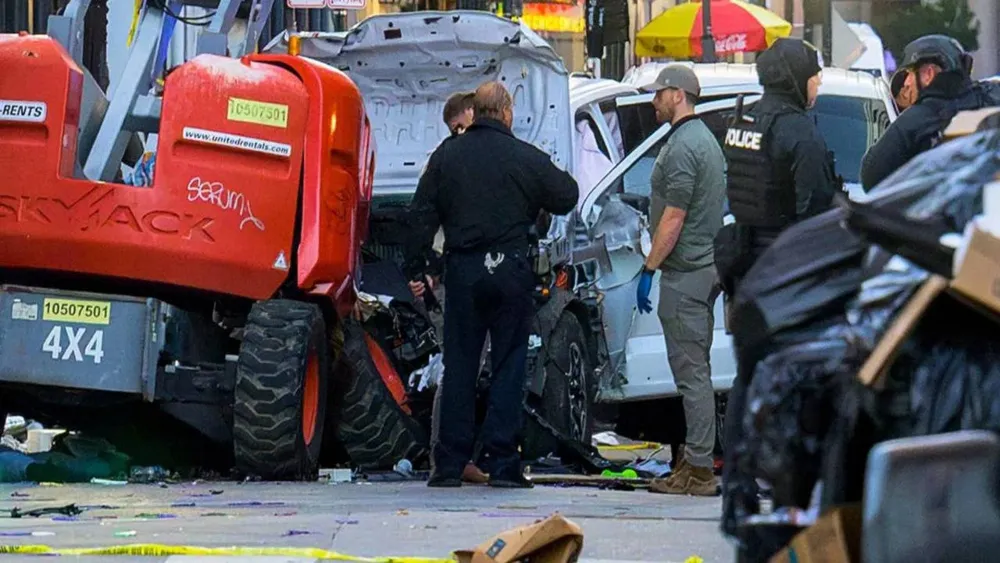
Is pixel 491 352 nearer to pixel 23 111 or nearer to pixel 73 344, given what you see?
pixel 73 344

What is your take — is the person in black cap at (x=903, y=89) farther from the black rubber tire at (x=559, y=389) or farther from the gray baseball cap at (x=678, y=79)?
the black rubber tire at (x=559, y=389)

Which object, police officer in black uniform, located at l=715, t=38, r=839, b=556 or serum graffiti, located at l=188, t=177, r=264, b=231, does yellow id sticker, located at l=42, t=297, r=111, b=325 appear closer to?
serum graffiti, located at l=188, t=177, r=264, b=231

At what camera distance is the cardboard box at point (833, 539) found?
443 cm

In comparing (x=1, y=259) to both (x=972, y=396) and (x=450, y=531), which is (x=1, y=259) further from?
(x=972, y=396)

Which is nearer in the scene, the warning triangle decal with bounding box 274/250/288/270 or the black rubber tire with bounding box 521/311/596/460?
the warning triangle decal with bounding box 274/250/288/270

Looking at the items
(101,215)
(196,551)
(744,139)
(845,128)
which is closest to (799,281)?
(196,551)

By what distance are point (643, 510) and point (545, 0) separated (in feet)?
106

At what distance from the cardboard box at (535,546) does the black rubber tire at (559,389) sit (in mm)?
5723

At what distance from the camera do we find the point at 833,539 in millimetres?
4441

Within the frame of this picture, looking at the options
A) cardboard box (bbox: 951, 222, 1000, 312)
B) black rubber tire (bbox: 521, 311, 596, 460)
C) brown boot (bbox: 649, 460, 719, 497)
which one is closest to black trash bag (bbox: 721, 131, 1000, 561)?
cardboard box (bbox: 951, 222, 1000, 312)

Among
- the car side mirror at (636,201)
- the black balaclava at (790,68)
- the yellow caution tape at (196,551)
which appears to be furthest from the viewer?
the car side mirror at (636,201)

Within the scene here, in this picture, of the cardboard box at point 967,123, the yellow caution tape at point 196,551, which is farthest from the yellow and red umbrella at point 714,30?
the cardboard box at point 967,123

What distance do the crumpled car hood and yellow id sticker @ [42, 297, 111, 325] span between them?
304 cm

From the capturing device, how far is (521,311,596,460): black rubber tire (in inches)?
480
